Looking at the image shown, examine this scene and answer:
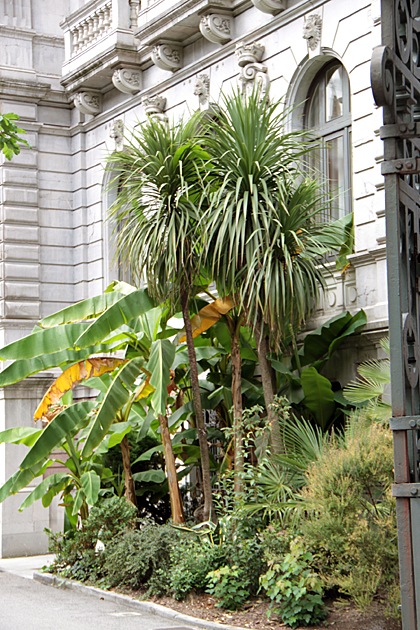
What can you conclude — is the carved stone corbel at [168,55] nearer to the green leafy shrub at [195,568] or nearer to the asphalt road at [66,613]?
the asphalt road at [66,613]

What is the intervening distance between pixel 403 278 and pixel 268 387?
800 centimetres

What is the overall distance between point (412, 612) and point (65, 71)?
65.0ft

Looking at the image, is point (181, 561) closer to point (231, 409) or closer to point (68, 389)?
point (231, 409)

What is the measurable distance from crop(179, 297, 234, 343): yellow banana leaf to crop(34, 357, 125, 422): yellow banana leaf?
1715 millimetres

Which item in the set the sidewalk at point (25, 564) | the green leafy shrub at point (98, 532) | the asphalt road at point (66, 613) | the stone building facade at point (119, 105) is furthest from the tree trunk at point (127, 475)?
the stone building facade at point (119, 105)

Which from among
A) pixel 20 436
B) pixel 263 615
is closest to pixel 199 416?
pixel 263 615

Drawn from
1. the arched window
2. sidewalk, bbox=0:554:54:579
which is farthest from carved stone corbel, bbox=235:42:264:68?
sidewalk, bbox=0:554:54:579

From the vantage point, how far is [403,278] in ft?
21.1

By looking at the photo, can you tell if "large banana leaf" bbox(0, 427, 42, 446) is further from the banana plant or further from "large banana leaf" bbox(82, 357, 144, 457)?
"large banana leaf" bbox(82, 357, 144, 457)

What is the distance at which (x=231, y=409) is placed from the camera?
1559 cm

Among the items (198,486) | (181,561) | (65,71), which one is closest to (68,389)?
(198,486)

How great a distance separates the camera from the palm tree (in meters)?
13.8

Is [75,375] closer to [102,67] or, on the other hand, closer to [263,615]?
[263,615]

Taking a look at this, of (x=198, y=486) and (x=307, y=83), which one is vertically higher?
(x=307, y=83)
